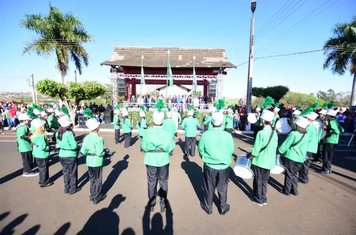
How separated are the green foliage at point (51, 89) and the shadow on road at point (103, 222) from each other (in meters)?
12.5

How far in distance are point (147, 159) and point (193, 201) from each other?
150cm

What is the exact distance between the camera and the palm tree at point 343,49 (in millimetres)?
18500

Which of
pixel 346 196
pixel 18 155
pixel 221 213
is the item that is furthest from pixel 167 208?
pixel 18 155

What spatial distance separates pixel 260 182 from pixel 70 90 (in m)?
14.8

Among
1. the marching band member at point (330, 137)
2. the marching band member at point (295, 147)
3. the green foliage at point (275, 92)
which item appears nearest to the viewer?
the marching band member at point (295, 147)

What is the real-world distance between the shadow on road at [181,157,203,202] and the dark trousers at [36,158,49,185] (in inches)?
145

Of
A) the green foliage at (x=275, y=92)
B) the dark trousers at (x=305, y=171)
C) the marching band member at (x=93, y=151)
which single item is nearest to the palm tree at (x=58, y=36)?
the marching band member at (x=93, y=151)

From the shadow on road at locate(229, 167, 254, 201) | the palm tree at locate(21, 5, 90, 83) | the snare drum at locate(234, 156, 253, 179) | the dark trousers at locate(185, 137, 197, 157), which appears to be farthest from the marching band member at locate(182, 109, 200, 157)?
the palm tree at locate(21, 5, 90, 83)

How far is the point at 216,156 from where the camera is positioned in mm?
3510

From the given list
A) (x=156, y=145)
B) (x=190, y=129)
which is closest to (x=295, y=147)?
(x=156, y=145)

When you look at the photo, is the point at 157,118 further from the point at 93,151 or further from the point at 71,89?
the point at 71,89

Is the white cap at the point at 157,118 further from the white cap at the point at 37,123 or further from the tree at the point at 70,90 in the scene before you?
the tree at the point at 70,90

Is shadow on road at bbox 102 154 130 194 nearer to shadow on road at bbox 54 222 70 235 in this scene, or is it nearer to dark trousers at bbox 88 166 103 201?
dark trousers at bbox 88 166 103 201

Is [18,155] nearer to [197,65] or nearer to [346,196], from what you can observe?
[346,196]
